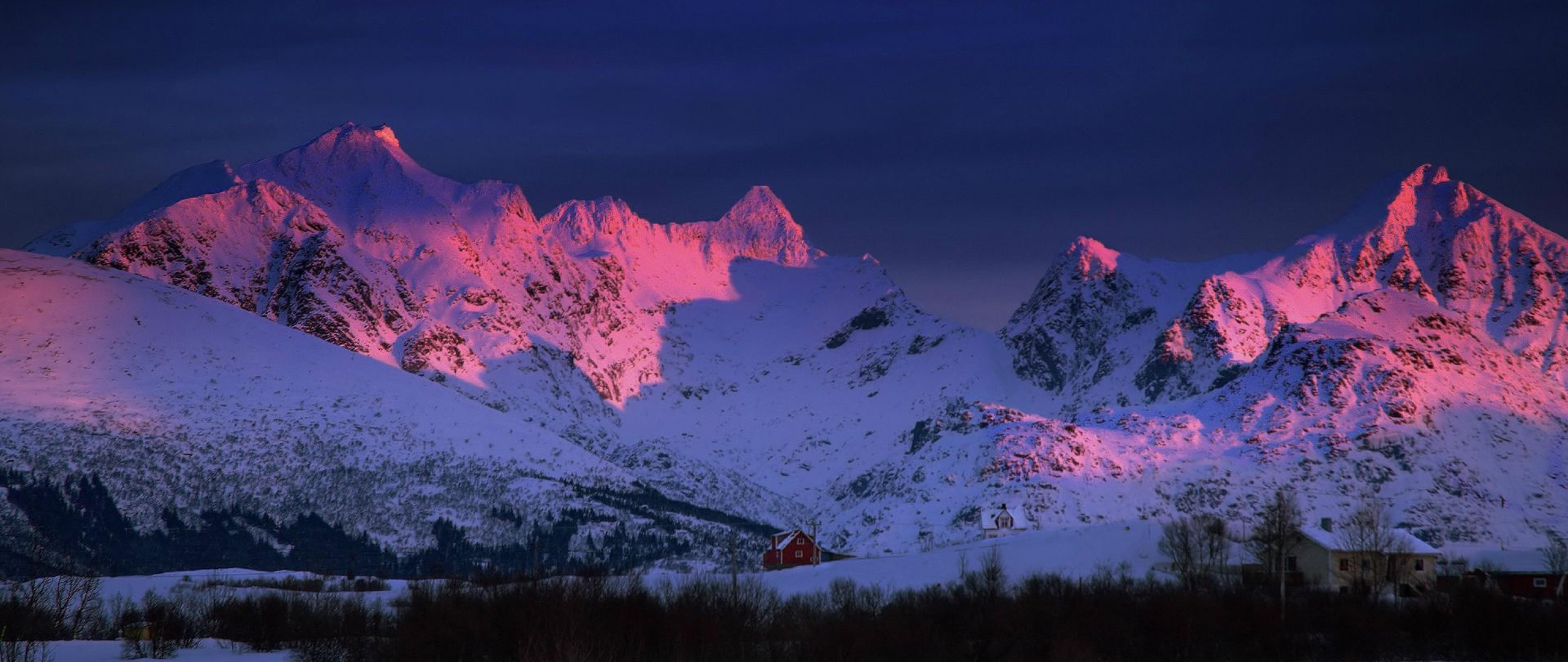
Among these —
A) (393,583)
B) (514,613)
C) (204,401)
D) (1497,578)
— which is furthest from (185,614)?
(204,401)

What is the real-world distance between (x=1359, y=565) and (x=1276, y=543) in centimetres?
571

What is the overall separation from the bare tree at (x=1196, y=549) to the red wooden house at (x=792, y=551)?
39516 millimetres

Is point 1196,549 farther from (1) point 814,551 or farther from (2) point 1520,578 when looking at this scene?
(1) point 814,551

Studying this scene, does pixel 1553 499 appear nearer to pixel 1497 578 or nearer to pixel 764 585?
pixel 1497 578

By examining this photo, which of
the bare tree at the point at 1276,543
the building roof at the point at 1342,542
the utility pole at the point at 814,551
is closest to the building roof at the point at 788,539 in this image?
the utility pole at the point at 814,551

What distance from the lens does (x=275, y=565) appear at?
161 m

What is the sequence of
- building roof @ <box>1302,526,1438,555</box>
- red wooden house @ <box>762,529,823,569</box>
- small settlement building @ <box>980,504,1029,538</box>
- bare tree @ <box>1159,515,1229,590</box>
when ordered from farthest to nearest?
small settlement building @ <box>980,504,1029,538</box> → red wooden house @ <box>762,529,823,569</box> → building roof @ <box>1302,526,1438,555</box> → bare tree @ <box>1159,515,1229,590</box>

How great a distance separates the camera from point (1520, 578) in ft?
335

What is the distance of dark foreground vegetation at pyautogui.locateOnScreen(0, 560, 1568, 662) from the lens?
197 ft

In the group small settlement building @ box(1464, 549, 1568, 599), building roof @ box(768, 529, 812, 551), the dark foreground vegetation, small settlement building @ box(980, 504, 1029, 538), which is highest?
small settlement building @ box(980, 504, 1029, 538)

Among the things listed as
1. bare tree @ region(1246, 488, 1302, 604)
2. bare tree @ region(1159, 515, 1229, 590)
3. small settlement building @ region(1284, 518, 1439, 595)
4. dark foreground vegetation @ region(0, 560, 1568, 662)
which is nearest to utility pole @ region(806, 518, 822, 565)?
bare tree @ region(1159, 515, 1229, 590)

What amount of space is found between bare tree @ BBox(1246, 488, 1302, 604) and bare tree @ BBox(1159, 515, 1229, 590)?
2.58 m

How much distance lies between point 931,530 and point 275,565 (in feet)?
278

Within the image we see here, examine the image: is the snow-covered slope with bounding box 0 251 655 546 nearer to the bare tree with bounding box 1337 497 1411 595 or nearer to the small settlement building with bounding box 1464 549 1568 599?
the bare tree with bounding box 1337 497 1411 595
